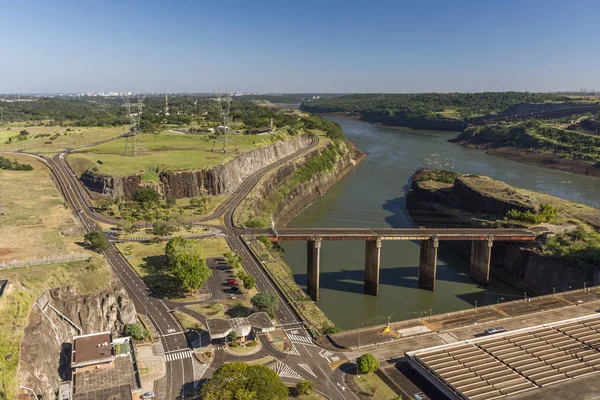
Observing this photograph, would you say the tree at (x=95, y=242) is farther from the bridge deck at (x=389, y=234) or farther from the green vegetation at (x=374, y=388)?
the green vegetation at (x=374, y=388)

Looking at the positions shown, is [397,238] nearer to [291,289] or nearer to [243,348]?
[291,289]

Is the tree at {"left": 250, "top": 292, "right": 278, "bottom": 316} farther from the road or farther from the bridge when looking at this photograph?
the bridge

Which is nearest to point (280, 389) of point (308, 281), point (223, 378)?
point (223, 378)

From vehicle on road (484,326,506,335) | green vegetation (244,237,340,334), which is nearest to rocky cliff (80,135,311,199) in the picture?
green vegetation (244,237,340,334)

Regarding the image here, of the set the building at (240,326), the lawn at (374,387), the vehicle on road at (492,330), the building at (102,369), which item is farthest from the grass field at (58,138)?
the vehicle on road at (492,330)

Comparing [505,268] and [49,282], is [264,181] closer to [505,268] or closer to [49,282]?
[505,268]

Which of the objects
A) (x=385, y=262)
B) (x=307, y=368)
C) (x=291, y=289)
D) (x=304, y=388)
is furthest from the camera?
(x=385, y=262)

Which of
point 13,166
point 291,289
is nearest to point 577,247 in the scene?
point 291,289

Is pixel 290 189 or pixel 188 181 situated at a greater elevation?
pixel 188 181
